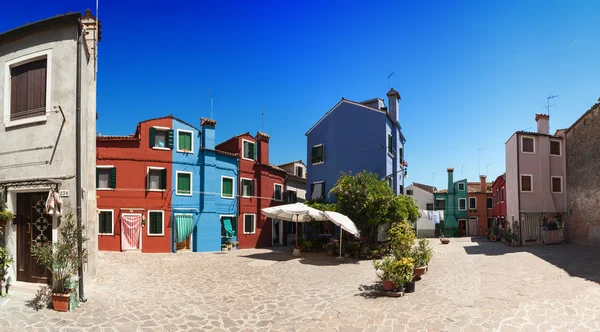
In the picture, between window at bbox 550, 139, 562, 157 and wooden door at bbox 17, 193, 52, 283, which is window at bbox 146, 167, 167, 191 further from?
window at bbox 550, 139, 562, 157

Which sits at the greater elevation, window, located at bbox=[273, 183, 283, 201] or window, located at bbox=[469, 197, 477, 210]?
window, located at bbox=[273, 183, 283, 201]

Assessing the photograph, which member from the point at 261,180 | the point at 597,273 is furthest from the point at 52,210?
the point at 261,180

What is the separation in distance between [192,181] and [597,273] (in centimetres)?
2258

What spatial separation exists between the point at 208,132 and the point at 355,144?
455 inches

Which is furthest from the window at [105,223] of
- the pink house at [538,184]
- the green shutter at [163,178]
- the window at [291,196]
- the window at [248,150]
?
the pink house at [538,184]

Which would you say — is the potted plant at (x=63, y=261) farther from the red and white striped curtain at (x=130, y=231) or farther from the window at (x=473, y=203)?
the window at (x=473, y=203)

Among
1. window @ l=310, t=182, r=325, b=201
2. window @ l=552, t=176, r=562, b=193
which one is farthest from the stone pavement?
window @ l=552, t=176, r=562, b=193

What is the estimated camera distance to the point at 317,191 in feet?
95.2

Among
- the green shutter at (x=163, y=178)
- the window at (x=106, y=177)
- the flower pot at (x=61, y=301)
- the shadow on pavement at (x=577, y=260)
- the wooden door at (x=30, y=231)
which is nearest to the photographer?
the flower pot at (x=61, y=301)

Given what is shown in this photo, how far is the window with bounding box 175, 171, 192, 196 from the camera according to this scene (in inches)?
952

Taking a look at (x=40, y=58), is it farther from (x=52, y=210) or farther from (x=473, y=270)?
(x=473, y=270)

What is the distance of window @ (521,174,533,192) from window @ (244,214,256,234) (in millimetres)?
21365

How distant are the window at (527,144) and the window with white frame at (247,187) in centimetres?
2177

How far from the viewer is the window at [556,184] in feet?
87.9
